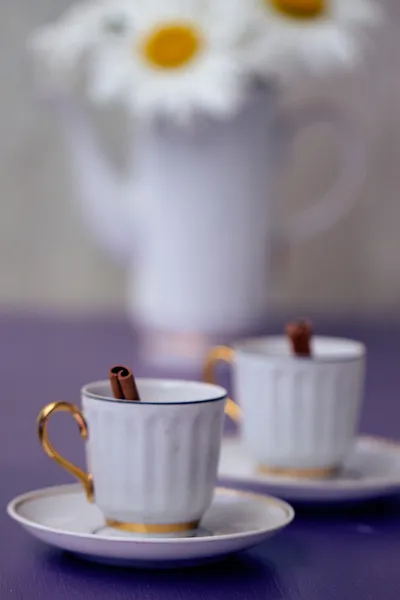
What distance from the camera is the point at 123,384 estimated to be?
57cm

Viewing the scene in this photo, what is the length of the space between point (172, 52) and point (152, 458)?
0.77 metres

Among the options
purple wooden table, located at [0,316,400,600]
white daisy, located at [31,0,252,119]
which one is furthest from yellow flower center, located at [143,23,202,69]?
purple wooden table, located at [0,316,400,600]

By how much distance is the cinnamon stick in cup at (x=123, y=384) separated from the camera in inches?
22.3

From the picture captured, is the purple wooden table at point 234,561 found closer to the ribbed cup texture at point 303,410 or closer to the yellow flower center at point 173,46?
the ribbed cup texture at point 303,410

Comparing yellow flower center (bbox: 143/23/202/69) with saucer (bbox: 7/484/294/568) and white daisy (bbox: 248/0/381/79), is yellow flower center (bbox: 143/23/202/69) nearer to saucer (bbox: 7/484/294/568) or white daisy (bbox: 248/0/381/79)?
white daisy (bbox: 248/0/381/79)

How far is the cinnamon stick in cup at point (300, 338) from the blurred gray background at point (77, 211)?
1096 mm

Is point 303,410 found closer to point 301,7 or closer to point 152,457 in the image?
point 152,457

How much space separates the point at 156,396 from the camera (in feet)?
2.01

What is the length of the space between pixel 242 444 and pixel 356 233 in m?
1.13

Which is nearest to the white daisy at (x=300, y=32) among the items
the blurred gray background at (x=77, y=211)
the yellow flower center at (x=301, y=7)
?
the yellow flower center at (x=301, y=7)

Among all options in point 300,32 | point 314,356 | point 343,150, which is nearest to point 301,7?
point 300,32

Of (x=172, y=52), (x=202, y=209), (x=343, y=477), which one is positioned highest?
(x=172, y=52)

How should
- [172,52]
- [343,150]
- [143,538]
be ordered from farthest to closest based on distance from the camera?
[343,150] < [172,52] < [143,538]

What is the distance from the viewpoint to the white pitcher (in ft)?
4.35
